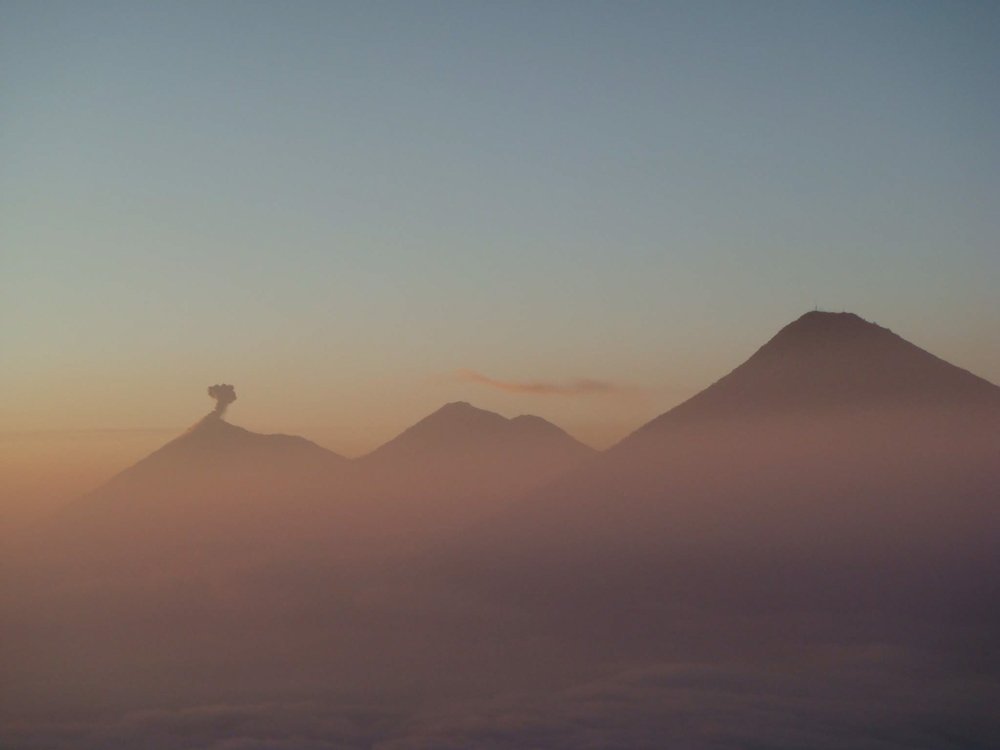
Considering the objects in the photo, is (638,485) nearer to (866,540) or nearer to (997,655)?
(866,540)

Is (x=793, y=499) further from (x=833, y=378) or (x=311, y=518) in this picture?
(x=311, y=518)

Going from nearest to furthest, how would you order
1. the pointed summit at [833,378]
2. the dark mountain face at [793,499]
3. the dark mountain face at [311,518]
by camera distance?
the dark mountain face at [793,499], the pointed summit at [833,378], the dark mountain face at [311,518]

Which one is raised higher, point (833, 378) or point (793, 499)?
point (833, 378)

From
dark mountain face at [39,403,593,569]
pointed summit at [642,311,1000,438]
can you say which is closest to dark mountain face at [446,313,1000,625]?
pointed summit at [642,311,1000,438]

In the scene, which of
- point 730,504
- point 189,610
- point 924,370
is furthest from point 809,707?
point 189,610

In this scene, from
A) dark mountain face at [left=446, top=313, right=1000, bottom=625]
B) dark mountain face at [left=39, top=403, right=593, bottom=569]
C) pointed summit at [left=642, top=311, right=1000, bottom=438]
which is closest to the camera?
dark mountain face at [left=446, top=313, right=1000, bottom=625]

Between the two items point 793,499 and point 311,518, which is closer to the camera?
point 793,499

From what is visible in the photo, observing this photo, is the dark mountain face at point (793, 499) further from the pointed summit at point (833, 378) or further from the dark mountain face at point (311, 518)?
the dark mountain face at point (311, 518)

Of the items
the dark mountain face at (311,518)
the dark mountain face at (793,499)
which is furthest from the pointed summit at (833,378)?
the dark mountain face at (311,518)

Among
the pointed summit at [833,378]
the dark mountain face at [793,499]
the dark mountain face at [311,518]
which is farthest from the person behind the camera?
the dark mountain face at [311,518]

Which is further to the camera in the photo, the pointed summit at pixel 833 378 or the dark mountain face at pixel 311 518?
the dark mountain face at pixel 311 518

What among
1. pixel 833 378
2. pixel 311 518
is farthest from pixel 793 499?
pixel 311 518

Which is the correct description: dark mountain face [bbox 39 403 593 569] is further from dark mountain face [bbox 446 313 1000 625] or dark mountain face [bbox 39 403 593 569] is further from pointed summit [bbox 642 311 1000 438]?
pointed summit [bbox 642 311 1000 438]
